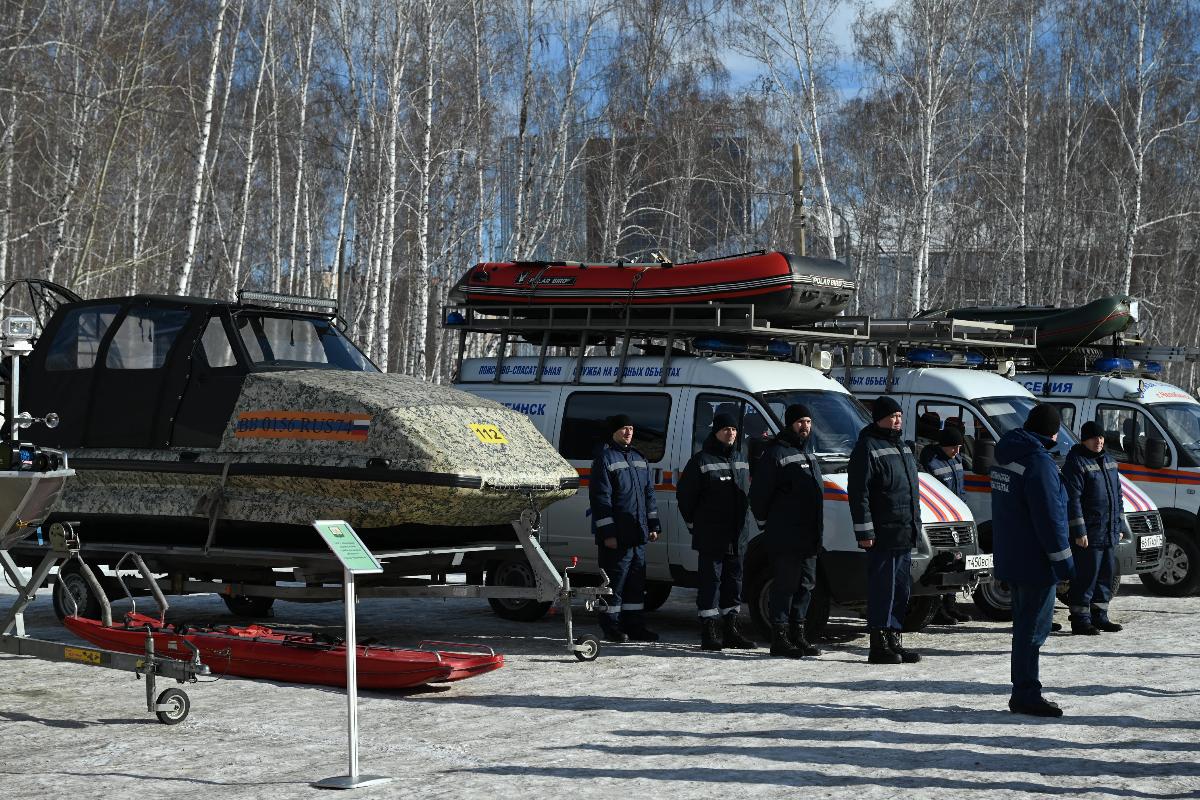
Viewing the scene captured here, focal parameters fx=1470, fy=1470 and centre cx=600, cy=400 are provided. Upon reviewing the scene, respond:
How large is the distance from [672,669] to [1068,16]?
3230 cm

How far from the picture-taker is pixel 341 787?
6883 millimetres

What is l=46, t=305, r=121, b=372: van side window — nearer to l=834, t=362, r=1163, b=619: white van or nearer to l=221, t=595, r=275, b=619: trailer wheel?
l=221, t=595, r=275, b=619: trailer wheel

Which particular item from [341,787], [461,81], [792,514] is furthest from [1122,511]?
[461,81]

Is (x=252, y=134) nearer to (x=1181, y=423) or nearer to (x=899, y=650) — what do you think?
(x=1181, y=423)

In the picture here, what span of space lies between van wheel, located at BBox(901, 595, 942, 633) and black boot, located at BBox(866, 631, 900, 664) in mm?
1816

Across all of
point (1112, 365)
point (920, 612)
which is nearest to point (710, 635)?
point (920, 612)

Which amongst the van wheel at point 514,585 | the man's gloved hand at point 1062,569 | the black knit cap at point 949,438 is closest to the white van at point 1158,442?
the black knit cap at point 949,438

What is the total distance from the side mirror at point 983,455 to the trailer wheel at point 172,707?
8.13 m

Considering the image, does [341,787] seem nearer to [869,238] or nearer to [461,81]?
[461,81]

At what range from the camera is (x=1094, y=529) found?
12.5m

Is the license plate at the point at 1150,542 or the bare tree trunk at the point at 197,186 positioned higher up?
the bare tree trunk at the point at 197,186

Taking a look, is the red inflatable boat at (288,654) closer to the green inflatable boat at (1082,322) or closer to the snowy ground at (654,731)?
the snowy ground at (654,731)

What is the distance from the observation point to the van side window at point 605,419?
41.7ft

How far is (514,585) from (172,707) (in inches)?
173
